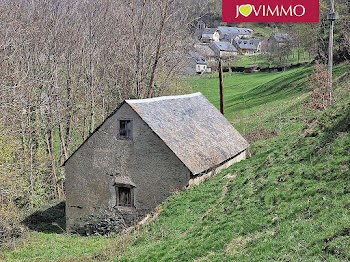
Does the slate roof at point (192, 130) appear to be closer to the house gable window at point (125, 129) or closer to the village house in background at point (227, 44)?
the house gable window at point (125, 129)

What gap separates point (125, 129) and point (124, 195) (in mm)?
3337

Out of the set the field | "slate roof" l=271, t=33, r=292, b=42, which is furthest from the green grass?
"slate roof" l=271, t=33, r=292, b=42

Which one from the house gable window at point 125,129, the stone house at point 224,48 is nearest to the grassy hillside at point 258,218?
the house gable window at point 125,129

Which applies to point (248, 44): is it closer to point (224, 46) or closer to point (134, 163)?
point (224, 46)

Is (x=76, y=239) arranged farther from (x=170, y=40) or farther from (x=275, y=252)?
(x=170, y=40)

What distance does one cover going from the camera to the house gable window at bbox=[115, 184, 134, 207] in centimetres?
2166

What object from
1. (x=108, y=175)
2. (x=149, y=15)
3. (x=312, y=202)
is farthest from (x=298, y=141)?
(x=149, y=15)

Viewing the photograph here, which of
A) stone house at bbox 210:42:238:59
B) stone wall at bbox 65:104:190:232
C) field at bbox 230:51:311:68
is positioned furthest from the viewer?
stone house at bbox 210:42:238:59

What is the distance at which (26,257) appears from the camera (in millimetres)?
19266

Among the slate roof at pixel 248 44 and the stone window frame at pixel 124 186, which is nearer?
the stone window frame at pixel 124 186

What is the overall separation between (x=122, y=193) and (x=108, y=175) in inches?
46.2

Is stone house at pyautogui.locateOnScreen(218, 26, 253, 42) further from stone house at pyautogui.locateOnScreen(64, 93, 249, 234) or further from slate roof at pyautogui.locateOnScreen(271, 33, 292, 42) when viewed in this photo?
stone house at pyautogui.locateOnScreen(64, 93, 249, 234)

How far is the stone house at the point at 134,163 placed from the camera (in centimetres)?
2083

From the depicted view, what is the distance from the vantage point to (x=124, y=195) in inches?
864
